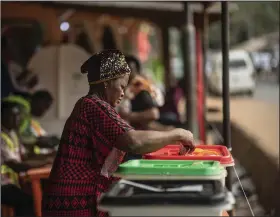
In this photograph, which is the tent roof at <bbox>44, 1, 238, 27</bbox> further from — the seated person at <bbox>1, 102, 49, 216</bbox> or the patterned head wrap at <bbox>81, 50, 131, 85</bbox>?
the patterned head wrap at <bbox>81, 50, 131, 85</bbox>

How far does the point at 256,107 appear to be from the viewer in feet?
76.6

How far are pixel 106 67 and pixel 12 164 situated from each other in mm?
2310

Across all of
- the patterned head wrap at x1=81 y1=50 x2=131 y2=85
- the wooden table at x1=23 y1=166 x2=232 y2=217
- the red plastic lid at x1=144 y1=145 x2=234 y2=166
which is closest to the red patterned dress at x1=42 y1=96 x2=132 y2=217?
the patterned head wrap at x1=81 y1=50 x2=131 y2=85

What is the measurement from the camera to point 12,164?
210 inches

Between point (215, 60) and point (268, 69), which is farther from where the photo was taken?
point (268, 69)

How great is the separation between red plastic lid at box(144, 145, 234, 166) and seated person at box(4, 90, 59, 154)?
2.49 m

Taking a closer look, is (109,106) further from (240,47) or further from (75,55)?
(240,47)

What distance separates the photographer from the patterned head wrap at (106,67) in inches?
130

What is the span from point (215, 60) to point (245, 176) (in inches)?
771

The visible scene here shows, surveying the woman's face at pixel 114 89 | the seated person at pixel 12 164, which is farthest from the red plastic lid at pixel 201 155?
the seated person at pixel 12 164

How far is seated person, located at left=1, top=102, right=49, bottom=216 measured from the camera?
17.3 ft

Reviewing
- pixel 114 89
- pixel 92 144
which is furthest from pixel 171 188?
pixel 114 89

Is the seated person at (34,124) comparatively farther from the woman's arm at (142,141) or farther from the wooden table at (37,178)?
the woman's arm at (142,141)

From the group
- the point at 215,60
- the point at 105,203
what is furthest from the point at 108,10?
the point at 215,60
